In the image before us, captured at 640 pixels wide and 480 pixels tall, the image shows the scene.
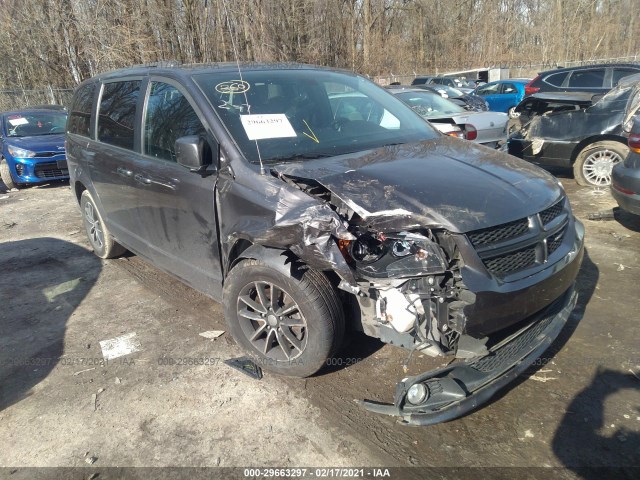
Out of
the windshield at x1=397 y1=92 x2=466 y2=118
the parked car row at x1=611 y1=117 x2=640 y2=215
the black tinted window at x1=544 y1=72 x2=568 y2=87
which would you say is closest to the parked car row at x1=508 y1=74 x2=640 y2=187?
the windshield at x1=397 y1=92 x2=466 y2=118

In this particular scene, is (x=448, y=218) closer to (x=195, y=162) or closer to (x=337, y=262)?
(x=337, y=262)

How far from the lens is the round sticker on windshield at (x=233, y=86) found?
348 cm

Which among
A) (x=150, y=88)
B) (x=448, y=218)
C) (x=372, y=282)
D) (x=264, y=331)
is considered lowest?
(x=264, y=331)

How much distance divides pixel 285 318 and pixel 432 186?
1204mm

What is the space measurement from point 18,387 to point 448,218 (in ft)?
10.3

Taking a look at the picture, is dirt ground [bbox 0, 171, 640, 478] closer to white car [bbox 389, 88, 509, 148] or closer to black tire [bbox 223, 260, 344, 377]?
black tire [bbox 223, 260, 344, 377]

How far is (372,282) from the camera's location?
2555 mm

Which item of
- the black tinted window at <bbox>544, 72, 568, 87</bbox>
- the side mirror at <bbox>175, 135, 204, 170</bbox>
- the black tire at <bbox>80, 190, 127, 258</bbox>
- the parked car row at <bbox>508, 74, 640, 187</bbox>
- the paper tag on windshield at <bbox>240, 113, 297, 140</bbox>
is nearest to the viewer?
the side mirror at <bbox>175, 135, 204, 170</bbox>

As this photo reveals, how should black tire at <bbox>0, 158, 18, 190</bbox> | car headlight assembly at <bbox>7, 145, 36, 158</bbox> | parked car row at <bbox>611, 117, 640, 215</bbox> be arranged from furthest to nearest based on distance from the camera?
black tire at <bbox>0, 158, 18, 190</bbox> → car headlight assembly at <bbox>7, 145, 36, 158</bbox> → parked car row at <bbox>611, 117, 640, 215</bbox>

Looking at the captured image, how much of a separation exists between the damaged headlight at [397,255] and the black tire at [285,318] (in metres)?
0.32

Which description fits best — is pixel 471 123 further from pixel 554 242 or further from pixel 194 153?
pixel 194 153

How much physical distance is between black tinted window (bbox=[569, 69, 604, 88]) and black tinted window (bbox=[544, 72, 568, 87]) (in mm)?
192

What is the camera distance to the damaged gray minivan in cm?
250

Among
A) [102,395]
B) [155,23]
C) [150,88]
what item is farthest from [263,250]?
[155,23]
